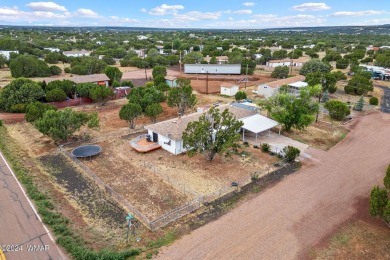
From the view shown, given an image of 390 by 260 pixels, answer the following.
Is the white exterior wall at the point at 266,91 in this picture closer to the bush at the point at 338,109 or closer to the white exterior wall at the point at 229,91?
the white exterior wall at the point at 229,91

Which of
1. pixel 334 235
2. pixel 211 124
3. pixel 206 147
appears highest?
pixel 211 124

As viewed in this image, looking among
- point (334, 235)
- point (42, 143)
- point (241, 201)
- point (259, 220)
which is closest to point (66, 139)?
point (42, 143)

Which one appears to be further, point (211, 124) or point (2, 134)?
point (2, 134)

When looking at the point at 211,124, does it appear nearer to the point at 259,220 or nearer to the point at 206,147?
the point at 206,147

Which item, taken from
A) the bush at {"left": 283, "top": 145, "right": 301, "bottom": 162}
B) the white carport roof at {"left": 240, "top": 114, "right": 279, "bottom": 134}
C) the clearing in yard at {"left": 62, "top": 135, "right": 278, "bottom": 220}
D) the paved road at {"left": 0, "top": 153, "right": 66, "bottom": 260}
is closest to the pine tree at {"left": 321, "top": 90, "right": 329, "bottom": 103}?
the white carport roof at {"left": 240, "top": 114, "right": 279, "bottom": 134}

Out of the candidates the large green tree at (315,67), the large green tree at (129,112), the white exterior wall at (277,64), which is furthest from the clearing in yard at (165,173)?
the white exterior wall at (277,64)

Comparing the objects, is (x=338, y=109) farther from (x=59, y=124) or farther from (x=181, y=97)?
(x=59, y=124)

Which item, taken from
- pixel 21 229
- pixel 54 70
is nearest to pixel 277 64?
pixel 54 70
